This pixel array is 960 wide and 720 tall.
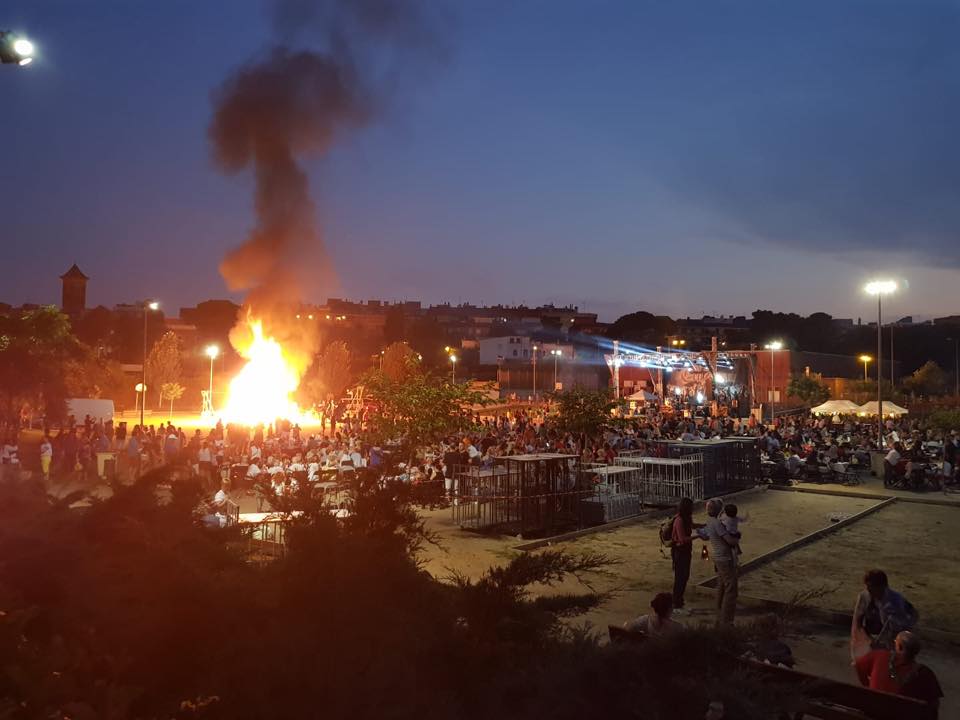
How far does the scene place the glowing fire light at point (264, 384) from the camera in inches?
1626

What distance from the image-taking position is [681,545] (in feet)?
28.9

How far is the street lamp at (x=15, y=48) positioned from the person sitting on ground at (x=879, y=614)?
9474mm

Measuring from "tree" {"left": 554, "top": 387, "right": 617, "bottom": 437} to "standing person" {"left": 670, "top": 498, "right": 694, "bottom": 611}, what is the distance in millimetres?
11183

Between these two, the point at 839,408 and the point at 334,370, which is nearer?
the point at 839,408

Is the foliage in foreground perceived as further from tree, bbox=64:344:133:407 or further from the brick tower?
the brick tower

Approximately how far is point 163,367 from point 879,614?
57368 mm

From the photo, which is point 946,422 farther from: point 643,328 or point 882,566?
point 643,328

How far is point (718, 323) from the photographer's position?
13838 centimetres

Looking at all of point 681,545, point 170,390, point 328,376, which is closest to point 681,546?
point 681,545

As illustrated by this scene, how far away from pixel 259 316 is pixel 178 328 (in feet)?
174

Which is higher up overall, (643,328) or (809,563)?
(643,328)

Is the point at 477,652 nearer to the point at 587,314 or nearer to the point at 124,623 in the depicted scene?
the point at 124,623

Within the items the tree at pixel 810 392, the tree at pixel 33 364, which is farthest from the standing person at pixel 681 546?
the tree at pixel 810 392

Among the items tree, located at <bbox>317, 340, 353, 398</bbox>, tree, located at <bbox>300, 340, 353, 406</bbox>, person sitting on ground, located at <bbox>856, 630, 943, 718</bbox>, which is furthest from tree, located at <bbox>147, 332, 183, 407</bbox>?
person sitting on ground, located at <bbox>856, 630, 943, 718</bbox>
